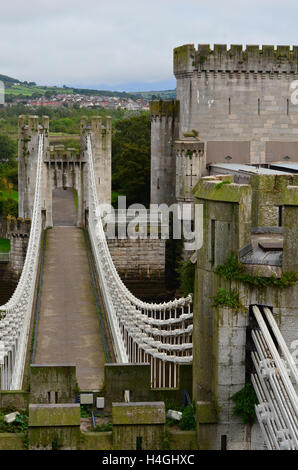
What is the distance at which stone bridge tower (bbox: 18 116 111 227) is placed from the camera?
39.6m

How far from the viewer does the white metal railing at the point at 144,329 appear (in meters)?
12.9

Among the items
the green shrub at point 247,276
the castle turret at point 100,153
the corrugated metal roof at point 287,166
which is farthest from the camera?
the castle turret at point 100,153

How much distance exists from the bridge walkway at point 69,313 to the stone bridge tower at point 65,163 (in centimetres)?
275

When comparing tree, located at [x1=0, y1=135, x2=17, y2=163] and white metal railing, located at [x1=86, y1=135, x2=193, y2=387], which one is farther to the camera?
tree, located at [x1=0, y1=135, x2=17, y2=163]

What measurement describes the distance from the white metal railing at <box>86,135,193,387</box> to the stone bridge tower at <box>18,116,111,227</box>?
1035cm

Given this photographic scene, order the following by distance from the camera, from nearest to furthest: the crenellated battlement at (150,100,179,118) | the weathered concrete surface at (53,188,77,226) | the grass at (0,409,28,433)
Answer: the grass at (0,409,28,433) → the crenellated battlement at (150,100,179,118) → the weathered concrete surface at (53,188,77,226)

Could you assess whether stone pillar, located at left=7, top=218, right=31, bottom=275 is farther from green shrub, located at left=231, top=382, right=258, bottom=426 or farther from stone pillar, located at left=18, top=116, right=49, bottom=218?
green shrub, located at left=231, top=382, right=258, bottom=426

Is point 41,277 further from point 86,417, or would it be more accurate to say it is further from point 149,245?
point 86,417

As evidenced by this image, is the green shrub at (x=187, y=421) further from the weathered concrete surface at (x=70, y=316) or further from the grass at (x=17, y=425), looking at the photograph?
the weathered concrete surface at (x=70, y=316)

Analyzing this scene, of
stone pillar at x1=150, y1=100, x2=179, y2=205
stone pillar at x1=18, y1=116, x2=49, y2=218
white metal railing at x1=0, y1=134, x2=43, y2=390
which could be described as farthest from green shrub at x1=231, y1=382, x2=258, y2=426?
stone pillar at x1=18, y1=116, x2=49, y2=218

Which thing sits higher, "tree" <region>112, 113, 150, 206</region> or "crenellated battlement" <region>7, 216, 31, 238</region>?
"tree" <region>112, 113, 150, 206</region>

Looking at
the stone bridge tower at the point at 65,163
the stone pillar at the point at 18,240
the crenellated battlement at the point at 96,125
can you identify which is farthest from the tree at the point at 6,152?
the stone pillar at the point at 18,240

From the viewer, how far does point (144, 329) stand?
642 inches

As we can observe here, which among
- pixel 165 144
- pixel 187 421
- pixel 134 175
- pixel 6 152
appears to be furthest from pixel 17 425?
pixel 6 152
